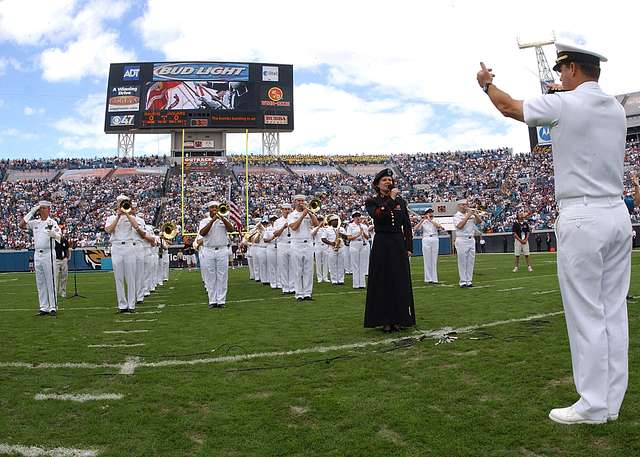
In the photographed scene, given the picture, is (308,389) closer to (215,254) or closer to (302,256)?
(215,254)

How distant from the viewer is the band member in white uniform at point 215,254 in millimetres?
12562

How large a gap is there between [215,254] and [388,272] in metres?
5.82

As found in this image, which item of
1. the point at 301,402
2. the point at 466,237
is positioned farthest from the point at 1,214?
the point at 301,402

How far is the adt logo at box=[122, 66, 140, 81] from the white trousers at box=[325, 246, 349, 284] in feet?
120

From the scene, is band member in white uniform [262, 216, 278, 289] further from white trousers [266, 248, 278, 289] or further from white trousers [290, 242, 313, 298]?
white trousers [290, 242, 313, 298]

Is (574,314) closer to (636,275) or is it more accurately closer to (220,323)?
(220,323)

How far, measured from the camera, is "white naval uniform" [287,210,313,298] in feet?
43.8

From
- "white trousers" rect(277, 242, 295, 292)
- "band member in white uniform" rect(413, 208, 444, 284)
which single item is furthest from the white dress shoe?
"band member in white uniform" rect(413, 208, 444, 284)

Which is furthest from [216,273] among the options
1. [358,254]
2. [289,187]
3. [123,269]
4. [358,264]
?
[289,187]

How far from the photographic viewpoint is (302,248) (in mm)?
13594

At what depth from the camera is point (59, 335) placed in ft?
29.2

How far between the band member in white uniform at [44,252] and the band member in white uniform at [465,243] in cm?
923

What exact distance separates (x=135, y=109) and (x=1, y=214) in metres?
13.0

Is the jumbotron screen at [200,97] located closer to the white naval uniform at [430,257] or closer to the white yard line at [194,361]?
the white naval uniform at [430,257]
